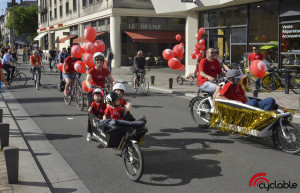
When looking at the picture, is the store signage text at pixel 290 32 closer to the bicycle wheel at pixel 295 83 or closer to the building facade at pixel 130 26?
the bicycle wheel at pixel 295 83

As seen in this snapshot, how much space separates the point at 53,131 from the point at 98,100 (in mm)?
2068

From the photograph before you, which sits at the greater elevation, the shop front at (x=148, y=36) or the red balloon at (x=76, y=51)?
the shop front at (x=148, y=36)

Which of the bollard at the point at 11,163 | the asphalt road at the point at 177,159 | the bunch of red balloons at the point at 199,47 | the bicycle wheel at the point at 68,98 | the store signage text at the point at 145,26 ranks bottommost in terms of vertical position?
the asphalt road at the point at 177,159

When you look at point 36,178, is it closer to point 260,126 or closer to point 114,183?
point 114,183

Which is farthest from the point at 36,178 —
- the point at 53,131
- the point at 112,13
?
the point at 112,13

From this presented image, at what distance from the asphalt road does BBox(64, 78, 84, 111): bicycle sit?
4.23 feet

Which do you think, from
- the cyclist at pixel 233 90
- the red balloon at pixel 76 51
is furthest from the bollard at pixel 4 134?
the red balloon at pixel 76 51

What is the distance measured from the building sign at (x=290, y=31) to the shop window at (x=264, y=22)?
18.7 inches

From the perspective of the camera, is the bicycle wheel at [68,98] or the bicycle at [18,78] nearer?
the bicycle wheel at [68,98]

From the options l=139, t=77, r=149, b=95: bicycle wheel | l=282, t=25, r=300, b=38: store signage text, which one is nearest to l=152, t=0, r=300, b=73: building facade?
l=282, t=25, r=300, b=38: store signage text

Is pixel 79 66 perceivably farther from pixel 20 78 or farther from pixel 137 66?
pixel 20 78

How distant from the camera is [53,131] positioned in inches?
318

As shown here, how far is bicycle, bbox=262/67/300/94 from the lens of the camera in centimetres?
1460

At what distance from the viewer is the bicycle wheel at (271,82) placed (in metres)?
15.0
